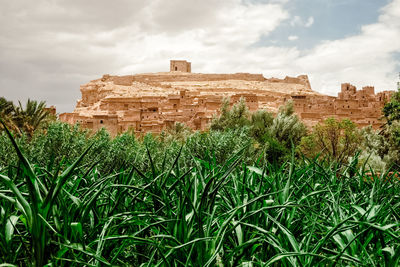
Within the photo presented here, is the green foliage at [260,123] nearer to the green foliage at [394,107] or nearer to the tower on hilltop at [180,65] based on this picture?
the green foliage at [394,107]

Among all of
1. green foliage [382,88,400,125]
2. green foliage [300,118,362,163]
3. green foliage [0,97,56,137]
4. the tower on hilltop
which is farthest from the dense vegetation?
the tower on hilltop

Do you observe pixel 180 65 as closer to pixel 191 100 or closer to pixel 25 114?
pixel 191 100

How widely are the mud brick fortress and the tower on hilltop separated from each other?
0.72 ft

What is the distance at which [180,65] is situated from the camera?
76438 millimetres

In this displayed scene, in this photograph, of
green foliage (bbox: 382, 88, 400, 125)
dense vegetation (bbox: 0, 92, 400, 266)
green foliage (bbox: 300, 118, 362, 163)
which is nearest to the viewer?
dense vegetation (bbox: 0, 92, 400, 266)

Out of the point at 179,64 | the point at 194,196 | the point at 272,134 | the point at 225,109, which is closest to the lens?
the point at 194,196

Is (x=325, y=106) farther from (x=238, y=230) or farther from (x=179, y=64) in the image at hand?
(x=179, y=64)

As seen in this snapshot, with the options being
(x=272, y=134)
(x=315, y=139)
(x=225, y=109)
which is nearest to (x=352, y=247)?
(x=315, y=139)

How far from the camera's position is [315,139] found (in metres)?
16.4

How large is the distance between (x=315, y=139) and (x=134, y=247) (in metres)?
15.2

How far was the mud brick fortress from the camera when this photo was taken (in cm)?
3117

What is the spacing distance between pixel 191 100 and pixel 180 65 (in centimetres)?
3808

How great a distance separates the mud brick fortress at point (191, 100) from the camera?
31.2 meters

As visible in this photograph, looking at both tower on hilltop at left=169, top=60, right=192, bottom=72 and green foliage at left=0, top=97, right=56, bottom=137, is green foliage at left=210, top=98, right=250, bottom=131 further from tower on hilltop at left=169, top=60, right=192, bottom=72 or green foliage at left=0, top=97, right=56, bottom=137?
tower on hilltop at left=169, top=60, right=192, bottom=72
